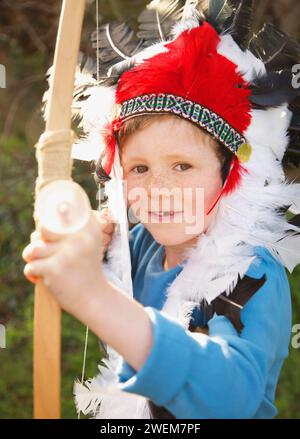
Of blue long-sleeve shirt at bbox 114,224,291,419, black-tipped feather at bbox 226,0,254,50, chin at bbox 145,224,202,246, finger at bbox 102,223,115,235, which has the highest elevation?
black-tipped feather at bbox 226,0,254,50

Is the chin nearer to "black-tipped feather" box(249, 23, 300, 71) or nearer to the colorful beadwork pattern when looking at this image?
the colorful beadwork pattern

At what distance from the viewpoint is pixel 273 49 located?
1877 millimetres

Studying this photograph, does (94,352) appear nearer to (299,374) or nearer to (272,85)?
(299,374)

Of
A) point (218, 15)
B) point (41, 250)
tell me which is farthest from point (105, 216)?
point (41, 250)

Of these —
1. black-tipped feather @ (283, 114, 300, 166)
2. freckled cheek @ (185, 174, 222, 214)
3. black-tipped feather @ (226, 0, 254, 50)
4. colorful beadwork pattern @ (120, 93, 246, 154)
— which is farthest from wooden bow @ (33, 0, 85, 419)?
black-tipped feather @ (283, 114, 300, 166)

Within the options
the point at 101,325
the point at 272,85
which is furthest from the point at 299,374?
the point at 101,325

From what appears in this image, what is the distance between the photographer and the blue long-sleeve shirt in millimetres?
1360

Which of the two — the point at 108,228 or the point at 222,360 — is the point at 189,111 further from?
the point at 222,360

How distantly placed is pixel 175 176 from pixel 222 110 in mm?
198

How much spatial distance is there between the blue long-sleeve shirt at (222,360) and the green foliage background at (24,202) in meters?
1.78

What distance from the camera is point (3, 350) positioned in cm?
367

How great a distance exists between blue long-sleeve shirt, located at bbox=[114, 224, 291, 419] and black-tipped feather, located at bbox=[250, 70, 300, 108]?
369 millimetres

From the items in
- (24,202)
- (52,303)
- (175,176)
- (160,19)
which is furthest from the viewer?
(24,202)

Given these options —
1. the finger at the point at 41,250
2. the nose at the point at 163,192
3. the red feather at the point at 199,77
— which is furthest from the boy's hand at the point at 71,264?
the red feather at the point at 199,77
